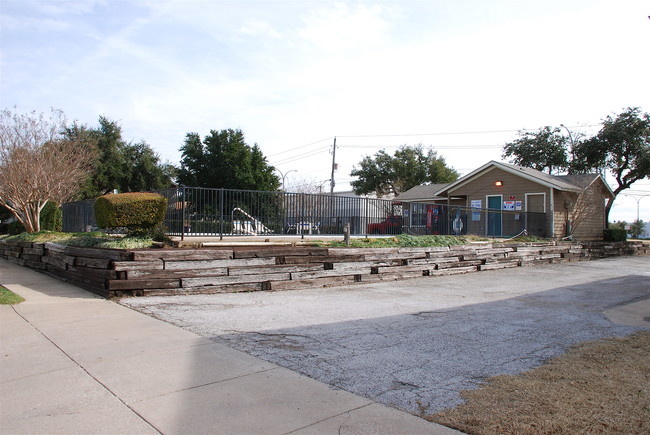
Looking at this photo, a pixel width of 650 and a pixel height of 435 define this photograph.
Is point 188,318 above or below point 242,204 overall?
below

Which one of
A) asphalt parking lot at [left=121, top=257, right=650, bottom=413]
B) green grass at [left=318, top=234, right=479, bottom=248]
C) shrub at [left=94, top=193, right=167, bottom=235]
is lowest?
asphalt parking lot at [left=121, top=257, right=650, bottom=413]

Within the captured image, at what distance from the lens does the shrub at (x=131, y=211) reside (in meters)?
9.04

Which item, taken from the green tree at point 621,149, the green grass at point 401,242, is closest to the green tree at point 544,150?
the green tree at point 621,149

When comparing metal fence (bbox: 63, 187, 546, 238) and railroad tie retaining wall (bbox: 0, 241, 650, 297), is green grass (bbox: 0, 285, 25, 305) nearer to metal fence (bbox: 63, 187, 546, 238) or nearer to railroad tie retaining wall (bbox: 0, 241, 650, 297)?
railroad tie retaining wall (bbox: 0, 241, 650, 297)

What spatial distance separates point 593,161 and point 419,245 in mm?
28271

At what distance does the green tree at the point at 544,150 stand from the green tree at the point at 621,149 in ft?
6.36

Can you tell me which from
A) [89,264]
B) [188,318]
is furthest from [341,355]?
[89,264]

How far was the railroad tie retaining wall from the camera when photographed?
8406mm

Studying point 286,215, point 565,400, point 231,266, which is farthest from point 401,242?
point 565,400

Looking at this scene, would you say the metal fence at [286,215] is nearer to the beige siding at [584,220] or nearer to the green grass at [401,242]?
the green grass at [401,242]

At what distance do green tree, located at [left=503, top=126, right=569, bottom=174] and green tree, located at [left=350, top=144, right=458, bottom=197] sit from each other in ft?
Result: 47.1

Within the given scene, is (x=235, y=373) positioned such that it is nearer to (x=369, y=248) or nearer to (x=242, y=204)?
(x=242, y=204)

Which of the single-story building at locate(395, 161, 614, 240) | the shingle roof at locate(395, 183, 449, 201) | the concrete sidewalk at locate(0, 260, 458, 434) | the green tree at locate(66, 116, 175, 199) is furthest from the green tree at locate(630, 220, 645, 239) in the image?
the concrete sidewalk at locate(0, 260, 458, 434)

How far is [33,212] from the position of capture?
1714cm
